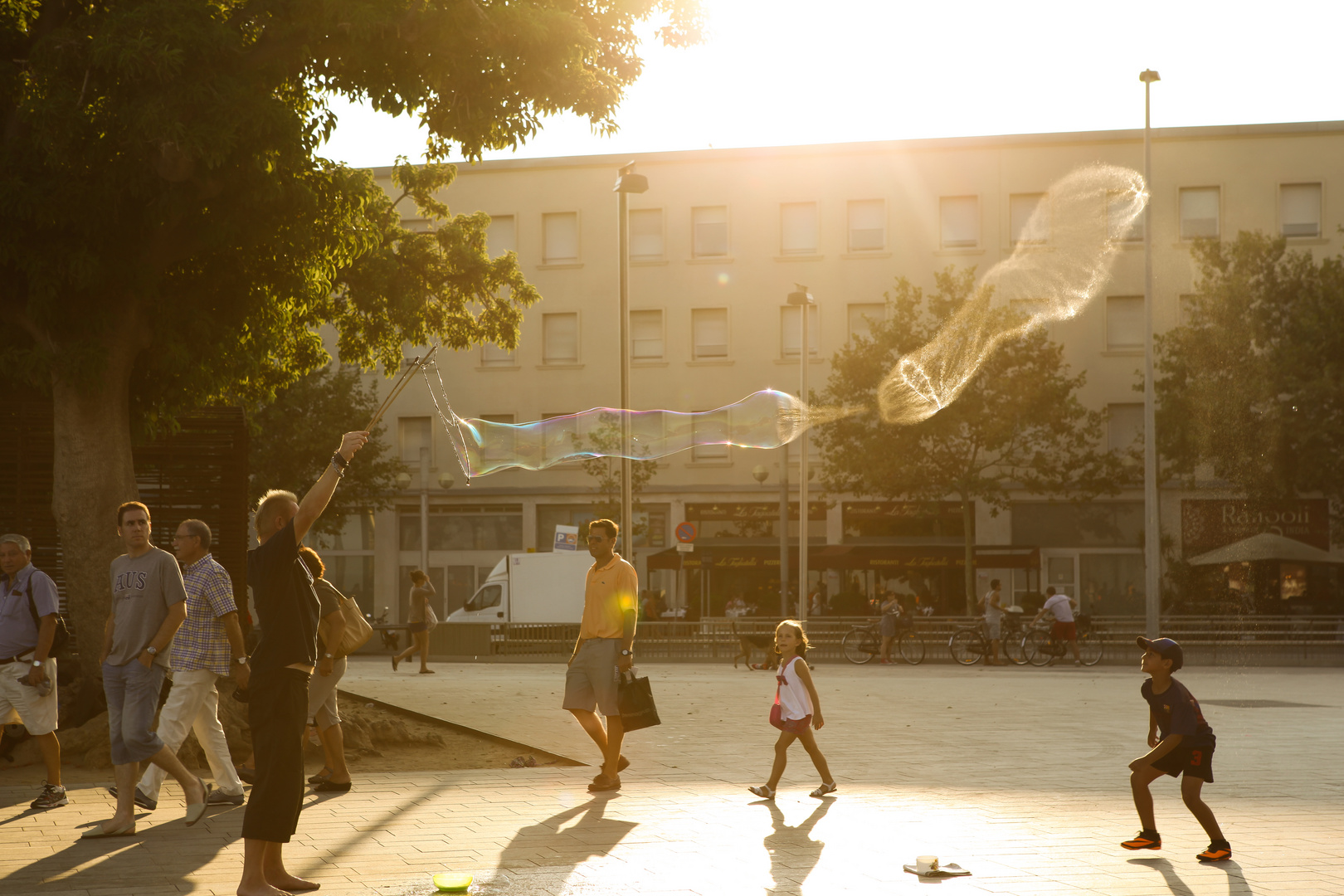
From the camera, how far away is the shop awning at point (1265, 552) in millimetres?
33750

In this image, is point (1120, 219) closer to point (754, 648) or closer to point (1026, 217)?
point (1026, 217)

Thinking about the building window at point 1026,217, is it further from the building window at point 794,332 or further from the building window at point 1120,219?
the building window at point 794,332

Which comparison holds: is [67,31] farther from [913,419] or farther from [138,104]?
[913,419]

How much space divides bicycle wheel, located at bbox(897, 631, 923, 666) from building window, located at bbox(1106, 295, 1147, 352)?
54.5ft

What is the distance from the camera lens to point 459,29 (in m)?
11.5

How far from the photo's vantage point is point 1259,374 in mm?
36562

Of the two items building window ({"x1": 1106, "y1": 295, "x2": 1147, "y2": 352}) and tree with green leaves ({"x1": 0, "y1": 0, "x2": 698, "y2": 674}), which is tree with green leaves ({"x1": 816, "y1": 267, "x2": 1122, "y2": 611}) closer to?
building window ({"x1": 1106, "y1": 295, "x2": 1147, "y2": 352})

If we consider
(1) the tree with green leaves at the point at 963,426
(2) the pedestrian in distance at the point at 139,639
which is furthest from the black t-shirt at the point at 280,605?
(1) the tree with green leaves at the point at 963,426

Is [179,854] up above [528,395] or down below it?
below

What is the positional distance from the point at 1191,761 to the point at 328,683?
5.65m

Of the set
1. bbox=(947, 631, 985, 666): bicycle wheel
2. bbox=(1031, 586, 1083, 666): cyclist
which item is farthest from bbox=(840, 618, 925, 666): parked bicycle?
bbox=(1031, 586, 1083, 666): cyclist

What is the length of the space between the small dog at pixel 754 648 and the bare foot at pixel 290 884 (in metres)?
19.7

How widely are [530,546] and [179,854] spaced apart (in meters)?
36.9

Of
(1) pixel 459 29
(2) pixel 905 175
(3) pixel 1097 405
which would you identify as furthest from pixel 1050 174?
(1) pixel 459 29
